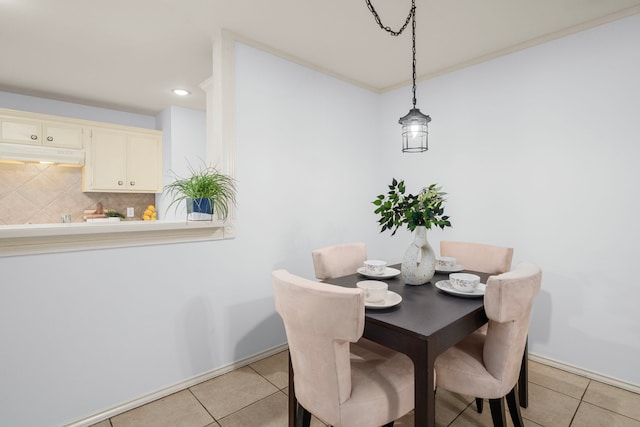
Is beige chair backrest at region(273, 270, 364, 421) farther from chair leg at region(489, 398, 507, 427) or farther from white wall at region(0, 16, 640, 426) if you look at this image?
white wall at region(0, 16, 640, 426)

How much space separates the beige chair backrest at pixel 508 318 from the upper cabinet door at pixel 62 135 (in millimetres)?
4143

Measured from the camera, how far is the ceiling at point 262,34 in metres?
1.94

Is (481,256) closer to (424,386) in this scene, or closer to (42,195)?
(424,386)

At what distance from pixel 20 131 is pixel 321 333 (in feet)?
12.6

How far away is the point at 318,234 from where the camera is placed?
2859 millimetres

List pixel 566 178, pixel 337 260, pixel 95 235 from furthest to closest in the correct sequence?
1. pixel 566 178
2. pixel 337 260
3. pixel 95 235

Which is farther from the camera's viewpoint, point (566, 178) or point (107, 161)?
point (107, 161)

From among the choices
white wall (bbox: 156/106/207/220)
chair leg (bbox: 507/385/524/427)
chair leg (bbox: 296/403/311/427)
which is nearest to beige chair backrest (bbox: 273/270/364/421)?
chair leg (bbox: 296/403/311/427)

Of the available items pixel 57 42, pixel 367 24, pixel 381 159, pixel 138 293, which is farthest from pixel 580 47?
pixel 57 42

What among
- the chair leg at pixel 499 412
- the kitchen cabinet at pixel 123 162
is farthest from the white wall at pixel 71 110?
the chair leg at pixel 499 412

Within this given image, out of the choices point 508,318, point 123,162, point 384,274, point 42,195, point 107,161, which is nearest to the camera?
point 508,318

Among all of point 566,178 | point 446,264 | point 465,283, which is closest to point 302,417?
point 465,283

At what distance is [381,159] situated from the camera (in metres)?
3.47

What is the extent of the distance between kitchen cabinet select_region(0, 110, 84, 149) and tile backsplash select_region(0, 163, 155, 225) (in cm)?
42
